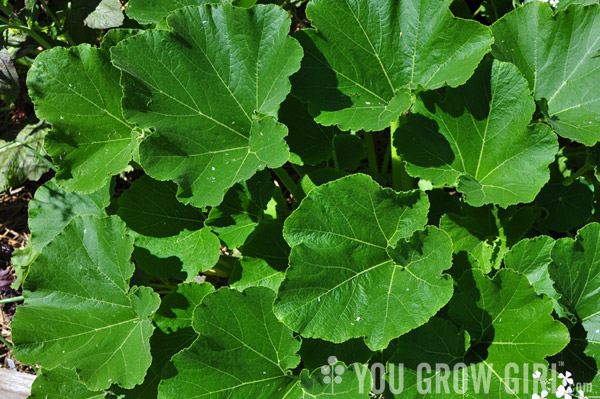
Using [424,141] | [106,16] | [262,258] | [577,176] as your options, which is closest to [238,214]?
[262,258]

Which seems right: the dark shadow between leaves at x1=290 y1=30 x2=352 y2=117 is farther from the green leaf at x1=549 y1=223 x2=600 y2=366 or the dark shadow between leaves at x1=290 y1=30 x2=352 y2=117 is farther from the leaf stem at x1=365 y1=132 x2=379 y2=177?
the green leaf at x1=549 y1=223 x2=600 y2=366

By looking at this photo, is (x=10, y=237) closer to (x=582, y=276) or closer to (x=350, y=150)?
(x=350, y=150)

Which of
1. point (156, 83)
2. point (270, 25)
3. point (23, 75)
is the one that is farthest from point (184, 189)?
point (23, 75)

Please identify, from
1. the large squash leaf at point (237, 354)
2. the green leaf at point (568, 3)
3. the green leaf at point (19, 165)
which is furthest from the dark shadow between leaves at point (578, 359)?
the green leaf at point (19, 165)

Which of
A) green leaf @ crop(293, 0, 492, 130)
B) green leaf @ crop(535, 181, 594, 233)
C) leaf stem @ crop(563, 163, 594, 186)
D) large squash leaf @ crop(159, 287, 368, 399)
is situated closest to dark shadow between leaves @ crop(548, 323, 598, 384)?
green leaf @ crop(535, 181, 594, 233)

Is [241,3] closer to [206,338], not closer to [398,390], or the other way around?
[206,338]
